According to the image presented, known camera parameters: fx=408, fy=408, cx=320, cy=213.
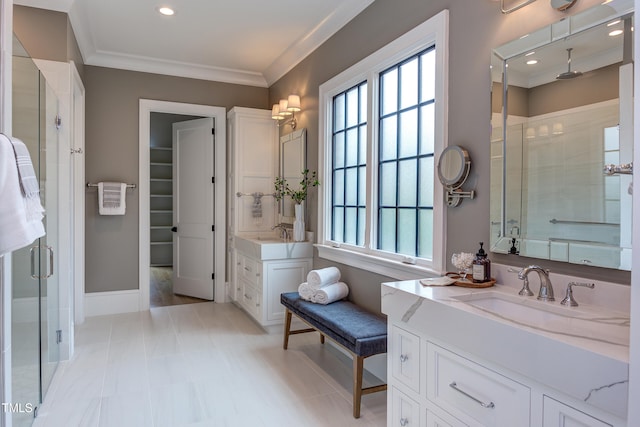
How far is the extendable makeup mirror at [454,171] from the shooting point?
6.76ft

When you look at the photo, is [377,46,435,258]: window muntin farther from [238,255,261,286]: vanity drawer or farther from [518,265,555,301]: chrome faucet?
[238,255,261,286]: vanity drawer

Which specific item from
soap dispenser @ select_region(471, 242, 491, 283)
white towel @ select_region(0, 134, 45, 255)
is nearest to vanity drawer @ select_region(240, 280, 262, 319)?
soap dispenser @ select_region(471, 242, 491, 283)

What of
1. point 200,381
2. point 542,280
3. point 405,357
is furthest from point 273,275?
point 542,280

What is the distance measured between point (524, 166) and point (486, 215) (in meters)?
0.30

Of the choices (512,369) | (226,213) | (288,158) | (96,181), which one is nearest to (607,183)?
(512,369)

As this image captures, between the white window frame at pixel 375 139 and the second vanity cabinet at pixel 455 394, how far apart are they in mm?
637

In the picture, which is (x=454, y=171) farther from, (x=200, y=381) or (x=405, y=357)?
(x=200, y=381)

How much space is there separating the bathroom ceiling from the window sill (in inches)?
72.5

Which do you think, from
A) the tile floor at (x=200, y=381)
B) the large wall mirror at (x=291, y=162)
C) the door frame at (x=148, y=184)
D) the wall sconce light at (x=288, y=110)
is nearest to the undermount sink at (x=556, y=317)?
the tile floor at (x=200, y=381)

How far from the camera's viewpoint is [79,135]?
4.07 metres

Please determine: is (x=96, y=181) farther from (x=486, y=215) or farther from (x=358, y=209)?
(x=486, y=215)

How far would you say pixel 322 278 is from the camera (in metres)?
3.10

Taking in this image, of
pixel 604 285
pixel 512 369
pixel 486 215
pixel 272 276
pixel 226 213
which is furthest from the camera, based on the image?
pixel 226 213

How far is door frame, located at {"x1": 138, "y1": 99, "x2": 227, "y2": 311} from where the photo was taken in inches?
180
